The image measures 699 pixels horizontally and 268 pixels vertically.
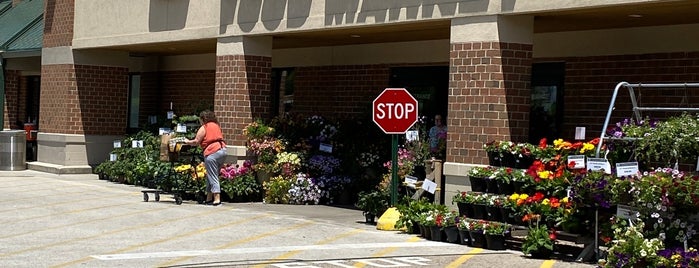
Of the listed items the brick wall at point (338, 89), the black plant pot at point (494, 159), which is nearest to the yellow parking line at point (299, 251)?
the black plant pot at point (494, 159)

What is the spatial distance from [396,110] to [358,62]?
6275 millimetres

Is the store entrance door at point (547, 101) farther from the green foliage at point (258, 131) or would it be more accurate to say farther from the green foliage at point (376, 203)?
the green foliage at point (258, 131)

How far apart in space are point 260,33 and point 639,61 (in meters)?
6.83

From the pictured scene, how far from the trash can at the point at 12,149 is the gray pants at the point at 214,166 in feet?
32.5

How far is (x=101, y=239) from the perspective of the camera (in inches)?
520

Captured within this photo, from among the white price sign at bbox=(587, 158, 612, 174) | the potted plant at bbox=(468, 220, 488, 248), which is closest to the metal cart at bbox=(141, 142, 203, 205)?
the potted plant at bbox=(468, 220, 488, 248)

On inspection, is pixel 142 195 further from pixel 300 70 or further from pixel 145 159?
pixel 300 70

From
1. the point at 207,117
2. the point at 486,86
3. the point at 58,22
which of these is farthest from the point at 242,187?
the point at 58,22

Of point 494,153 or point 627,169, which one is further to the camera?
point 494,153

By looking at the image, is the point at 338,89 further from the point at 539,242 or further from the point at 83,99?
the point at 539,242

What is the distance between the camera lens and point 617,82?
623 inches

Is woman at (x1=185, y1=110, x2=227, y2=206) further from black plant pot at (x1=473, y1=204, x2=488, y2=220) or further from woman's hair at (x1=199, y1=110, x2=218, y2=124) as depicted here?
black plant pot at (x1=473, y1=204, x2=488, y2=220)

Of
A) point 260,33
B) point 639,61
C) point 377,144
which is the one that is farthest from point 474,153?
point 260,33

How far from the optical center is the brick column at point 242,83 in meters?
19.5
